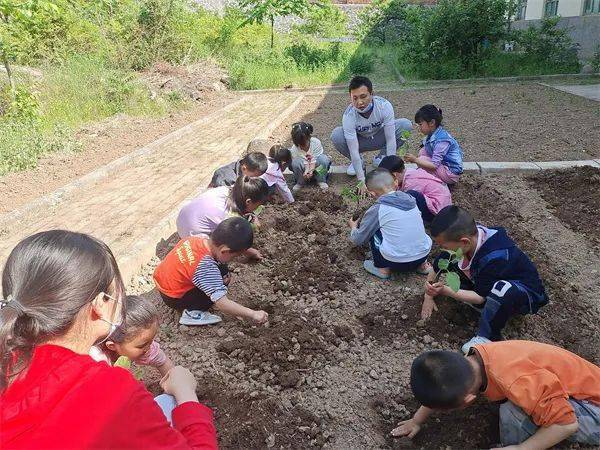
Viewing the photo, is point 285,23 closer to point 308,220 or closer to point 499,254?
point 308,220

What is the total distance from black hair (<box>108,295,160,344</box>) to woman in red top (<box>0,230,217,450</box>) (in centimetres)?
59

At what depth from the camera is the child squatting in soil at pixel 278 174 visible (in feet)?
15.2

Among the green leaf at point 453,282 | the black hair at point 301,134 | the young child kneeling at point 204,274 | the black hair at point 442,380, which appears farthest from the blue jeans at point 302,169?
the black hair at point 442,380

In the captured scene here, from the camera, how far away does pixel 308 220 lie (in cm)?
448

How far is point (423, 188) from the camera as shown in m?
4.05

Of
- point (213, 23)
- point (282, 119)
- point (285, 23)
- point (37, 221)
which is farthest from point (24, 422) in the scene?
point (285, 23)

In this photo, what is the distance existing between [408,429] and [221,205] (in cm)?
216

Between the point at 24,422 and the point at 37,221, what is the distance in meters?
4.50

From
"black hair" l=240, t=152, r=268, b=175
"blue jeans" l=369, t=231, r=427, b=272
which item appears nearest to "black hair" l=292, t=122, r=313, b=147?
"black hair" l=240, t=152, r=268, b=175

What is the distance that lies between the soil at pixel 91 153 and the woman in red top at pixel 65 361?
462cm

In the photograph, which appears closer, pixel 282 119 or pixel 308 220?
pixel 308 220

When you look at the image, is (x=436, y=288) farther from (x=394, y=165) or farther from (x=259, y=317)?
(x=394, y=165)

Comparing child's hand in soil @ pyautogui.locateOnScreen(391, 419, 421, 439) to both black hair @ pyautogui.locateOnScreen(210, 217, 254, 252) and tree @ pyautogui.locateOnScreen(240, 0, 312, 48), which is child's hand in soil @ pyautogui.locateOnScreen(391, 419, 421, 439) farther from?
tree @ pyautogui.locateOnScreen(240, 0, 312, 48)

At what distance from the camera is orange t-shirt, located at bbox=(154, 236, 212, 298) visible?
114 inches
